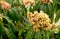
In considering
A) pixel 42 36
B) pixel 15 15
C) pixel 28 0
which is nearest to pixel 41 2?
pixel 28 0

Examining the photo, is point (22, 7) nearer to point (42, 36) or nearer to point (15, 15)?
point (15, 15)

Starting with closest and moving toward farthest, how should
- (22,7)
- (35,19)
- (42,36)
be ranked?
(35,19), (42,36), (22,7)

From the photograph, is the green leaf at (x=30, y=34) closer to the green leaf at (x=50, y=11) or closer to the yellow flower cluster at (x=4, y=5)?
the yellow flower cluster at (x=4, y=5)

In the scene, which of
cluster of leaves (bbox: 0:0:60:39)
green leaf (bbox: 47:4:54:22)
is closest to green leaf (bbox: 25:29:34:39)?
cluster of leaves (bbox: 0:0:60:39)

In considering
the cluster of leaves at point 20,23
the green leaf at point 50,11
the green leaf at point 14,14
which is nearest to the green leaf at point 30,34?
the cluster of leaves at point 20,23

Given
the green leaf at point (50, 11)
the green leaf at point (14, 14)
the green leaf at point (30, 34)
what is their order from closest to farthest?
1. the green leaf at point (30, 34)
2. the green leaf at point (14, 14)
3. the green leaf at point (50, 11)

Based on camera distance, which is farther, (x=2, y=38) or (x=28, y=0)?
(x=28, y=0)

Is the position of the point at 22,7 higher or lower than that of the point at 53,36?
higher

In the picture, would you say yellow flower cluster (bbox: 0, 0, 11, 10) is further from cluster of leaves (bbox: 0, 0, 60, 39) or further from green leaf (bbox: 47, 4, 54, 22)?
green leaf (bbox: 47, 4, 54, 22)

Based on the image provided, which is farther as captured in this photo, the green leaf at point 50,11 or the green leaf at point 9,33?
the green leaf at point 50,11
